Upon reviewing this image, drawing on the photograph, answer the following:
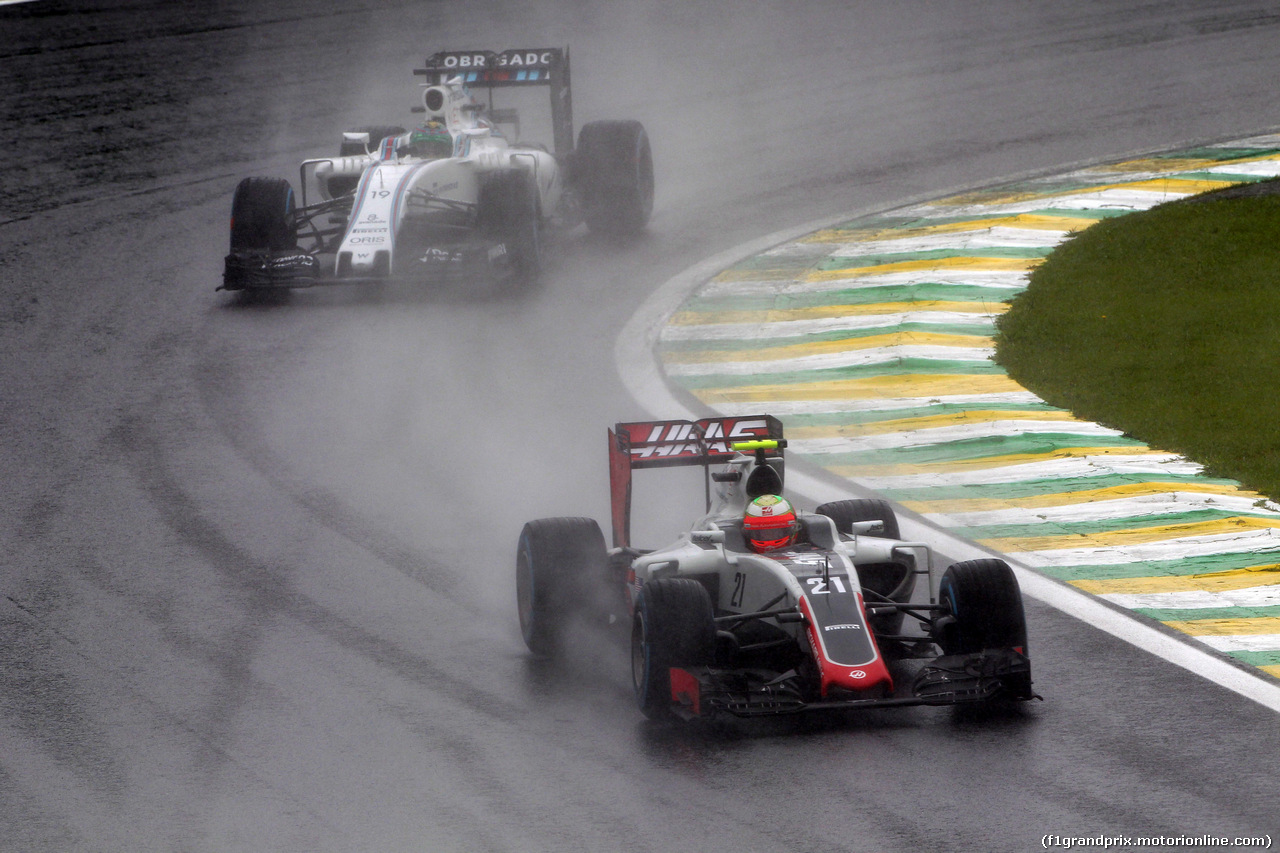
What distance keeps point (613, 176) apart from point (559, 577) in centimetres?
1008

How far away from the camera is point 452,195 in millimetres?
16203

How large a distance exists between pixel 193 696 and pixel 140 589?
1635 mm

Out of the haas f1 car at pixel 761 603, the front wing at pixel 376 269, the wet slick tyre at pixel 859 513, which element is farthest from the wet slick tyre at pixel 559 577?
the front wing at pixel 376 269

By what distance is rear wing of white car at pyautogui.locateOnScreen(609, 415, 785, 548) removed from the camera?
845 cm

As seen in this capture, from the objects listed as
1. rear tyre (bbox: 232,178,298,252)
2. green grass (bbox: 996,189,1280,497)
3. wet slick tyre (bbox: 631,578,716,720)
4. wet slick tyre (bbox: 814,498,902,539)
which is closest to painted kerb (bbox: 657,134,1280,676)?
green grass (bbox: 996,189,1280,497)

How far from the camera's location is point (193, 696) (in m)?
7.63

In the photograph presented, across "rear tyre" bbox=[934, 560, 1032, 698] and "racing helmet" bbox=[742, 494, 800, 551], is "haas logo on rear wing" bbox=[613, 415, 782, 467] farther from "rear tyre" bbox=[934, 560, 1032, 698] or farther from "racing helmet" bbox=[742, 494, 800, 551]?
"rear tyre" bbox=[934, 560, 1032, 698]

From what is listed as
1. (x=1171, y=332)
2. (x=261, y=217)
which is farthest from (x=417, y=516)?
(x=1171, y=332)

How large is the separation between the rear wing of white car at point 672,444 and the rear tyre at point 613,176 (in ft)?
30.2

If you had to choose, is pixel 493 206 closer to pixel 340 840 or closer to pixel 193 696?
pixel 193 696

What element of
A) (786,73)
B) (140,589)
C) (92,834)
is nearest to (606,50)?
(786,73)

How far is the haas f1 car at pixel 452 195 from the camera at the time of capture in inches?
610

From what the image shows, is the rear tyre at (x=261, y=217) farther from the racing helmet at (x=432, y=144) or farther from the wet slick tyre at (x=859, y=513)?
the wet slick tyre at (x=859, y=513)

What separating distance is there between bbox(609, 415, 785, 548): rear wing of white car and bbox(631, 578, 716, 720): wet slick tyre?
1301 millimetres
